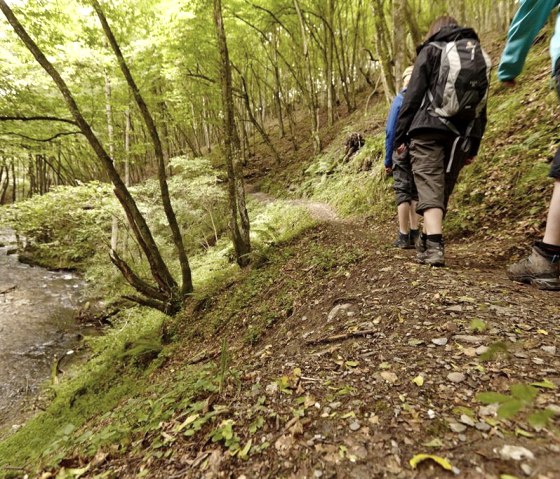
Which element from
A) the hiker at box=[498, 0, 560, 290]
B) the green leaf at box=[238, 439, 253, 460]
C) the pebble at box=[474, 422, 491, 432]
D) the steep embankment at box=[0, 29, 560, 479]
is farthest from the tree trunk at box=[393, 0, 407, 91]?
the green leaf at box=[238, 439, 253, 460]

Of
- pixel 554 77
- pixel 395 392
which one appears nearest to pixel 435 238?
pixel 554 77

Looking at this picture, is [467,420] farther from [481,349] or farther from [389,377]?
[481,349]

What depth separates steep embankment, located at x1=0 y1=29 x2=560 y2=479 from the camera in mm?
1273

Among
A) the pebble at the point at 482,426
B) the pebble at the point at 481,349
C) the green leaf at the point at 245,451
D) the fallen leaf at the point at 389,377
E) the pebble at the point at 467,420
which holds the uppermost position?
Answer: the pebble at the point at 482,426

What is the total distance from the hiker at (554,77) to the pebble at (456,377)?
1.46m

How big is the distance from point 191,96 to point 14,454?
15.0 m

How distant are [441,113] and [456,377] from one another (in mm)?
2273

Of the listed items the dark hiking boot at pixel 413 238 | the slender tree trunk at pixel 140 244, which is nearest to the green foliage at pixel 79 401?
the slender tree trunk at pixel 140 244

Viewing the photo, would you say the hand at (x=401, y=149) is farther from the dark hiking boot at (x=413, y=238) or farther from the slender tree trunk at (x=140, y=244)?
the slender tree trunk at (x=140, y=244)

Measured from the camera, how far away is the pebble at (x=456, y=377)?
157 centimetres

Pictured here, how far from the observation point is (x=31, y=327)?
30.6 feet

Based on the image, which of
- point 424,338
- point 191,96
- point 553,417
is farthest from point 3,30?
point 553,417

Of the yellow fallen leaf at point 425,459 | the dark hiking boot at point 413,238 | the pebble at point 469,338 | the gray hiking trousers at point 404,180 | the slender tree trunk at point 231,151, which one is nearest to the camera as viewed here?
the yellow fallen leaf at point 425,459

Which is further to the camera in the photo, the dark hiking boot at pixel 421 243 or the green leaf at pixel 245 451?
the dark hiking boot at pixel 421 243
